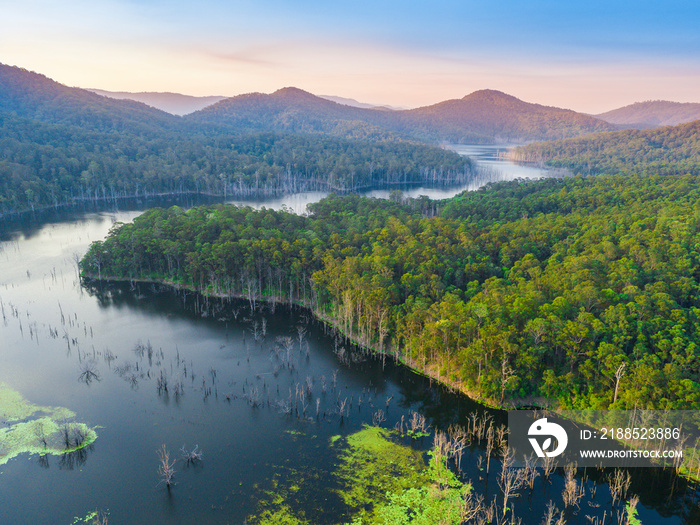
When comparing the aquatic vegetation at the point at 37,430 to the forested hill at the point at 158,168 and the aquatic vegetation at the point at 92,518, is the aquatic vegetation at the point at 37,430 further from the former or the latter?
the forested hill at the point at 158,168

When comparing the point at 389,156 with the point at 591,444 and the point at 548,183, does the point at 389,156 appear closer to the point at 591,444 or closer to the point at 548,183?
the point at 548,183

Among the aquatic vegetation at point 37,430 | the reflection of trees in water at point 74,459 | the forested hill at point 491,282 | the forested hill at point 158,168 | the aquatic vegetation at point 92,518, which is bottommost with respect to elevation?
the aquatic vegetation at point 92,518

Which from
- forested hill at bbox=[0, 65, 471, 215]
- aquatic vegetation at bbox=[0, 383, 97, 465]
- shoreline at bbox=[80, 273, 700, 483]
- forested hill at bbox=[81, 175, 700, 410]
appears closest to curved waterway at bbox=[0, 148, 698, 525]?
aquatic vegetation at bbox=[0, 383, 97, 465]

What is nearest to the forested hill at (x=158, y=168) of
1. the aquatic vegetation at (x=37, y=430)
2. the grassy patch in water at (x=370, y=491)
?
the aquatic vegetation at (x=37, y=430)

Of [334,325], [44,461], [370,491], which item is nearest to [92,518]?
[44,461]

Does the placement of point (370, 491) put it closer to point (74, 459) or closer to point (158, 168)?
point (74, 459)

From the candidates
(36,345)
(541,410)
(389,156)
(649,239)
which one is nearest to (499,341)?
(541,410)
